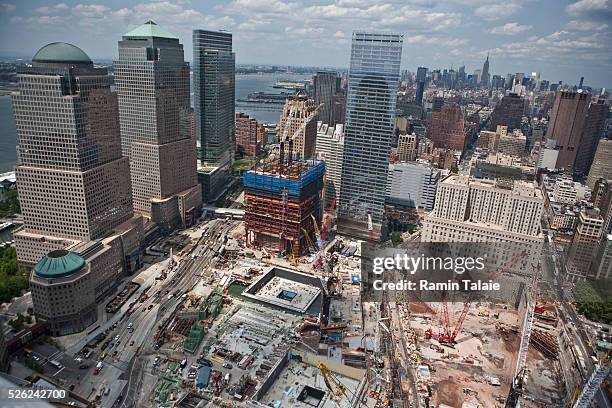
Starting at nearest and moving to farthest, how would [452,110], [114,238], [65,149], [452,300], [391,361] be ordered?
[391,361], [65,149], [114,238], [452,300], [452,110]

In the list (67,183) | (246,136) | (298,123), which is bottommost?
(246,136)

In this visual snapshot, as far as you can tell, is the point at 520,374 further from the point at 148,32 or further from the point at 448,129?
the point at 448,129

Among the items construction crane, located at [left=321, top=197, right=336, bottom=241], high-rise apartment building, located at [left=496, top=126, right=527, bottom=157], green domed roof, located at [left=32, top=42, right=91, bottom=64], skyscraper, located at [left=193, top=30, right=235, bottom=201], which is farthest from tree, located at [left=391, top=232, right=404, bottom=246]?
high-rise apartment building, located at [left=496, top=126, right=527, bottom=157]

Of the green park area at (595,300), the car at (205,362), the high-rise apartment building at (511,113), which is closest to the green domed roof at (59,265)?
the car at (205,362)

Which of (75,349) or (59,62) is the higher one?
(59,62)

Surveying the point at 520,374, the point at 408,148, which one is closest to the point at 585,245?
the point at 520,374

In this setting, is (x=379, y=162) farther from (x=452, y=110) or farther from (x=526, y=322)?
(x=452, y=110)

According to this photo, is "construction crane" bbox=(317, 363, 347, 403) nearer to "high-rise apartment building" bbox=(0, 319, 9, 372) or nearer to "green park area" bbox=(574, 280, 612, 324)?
"high-rise apartment building" bbox=(0, 319, 9, 372)

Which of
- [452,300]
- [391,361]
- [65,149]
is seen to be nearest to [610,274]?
[452,300]
